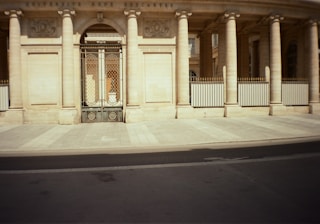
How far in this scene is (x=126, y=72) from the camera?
1736 cm

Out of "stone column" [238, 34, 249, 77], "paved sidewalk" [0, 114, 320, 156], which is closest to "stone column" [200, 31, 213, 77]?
"stone column" [238, 34, 249, 77]

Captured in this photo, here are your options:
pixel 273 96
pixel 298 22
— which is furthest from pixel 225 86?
pixel 298 22

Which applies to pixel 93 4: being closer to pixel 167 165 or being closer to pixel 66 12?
pixel 66 12

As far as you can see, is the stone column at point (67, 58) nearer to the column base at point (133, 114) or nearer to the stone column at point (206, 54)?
the column base at point (133, 114)

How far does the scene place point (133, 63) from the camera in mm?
16953

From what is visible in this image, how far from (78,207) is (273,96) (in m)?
17.0

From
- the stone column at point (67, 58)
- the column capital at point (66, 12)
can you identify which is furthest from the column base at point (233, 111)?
the column capital at point (66, 12)

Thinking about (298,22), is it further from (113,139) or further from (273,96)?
(113,139)

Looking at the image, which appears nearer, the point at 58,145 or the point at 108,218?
the point at 108,218

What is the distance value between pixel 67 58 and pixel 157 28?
5676 millimetres

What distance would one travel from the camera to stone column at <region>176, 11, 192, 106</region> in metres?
17.4

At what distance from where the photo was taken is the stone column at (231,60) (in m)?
17.9

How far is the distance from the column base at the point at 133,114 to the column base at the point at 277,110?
332 inches

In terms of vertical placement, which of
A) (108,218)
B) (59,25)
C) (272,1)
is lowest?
(108,218)
